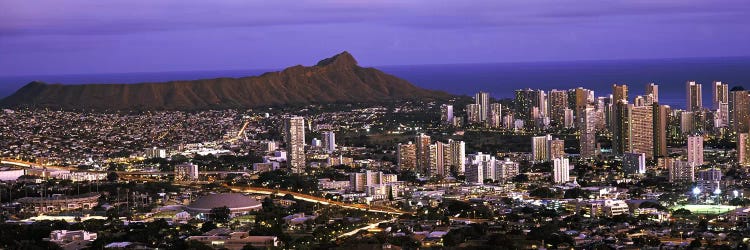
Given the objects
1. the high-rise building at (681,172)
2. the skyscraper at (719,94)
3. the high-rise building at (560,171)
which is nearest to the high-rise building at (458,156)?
the high-rise building at (560,171)

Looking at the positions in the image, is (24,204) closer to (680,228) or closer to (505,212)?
(505,212)

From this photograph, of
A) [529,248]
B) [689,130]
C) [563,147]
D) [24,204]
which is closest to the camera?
[529,248]

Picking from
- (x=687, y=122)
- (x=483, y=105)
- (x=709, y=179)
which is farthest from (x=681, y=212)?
(x=483, y=105)

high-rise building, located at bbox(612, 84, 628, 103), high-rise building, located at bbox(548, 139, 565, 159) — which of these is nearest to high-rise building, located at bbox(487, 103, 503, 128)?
high-rise building, located at bbox(612, 84, 628, 103)

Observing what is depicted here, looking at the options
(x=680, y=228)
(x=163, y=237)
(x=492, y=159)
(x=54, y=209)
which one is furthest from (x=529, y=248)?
(x=492, y=159)

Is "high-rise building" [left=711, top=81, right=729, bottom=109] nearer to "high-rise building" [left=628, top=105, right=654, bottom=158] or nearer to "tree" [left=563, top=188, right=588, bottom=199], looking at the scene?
"high-rise building" [left=628, top=105, right=654, bottom=158]

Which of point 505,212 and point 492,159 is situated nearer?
point 505,212

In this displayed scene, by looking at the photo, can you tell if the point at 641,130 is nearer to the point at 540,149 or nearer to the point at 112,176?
the point at 540,149
